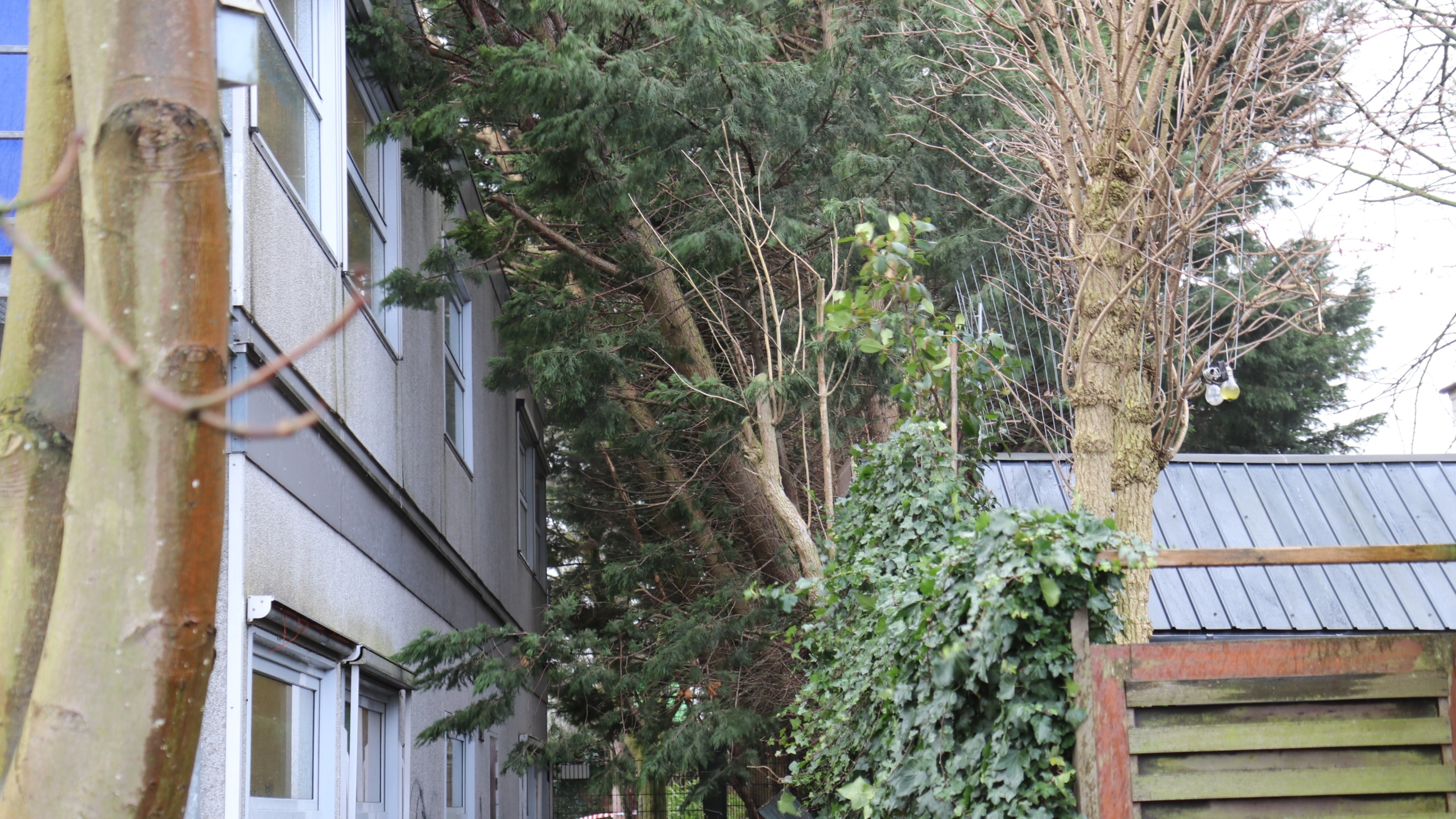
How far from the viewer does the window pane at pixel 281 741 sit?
18.3 feet

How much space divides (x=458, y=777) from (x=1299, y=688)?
9.51 meters

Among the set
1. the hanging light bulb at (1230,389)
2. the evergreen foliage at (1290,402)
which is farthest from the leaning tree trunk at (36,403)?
the evergreen foliage at (1290,402)

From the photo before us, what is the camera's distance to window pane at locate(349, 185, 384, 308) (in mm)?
8281

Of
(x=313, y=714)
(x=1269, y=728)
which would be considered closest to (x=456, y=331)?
(x=313, y=714)

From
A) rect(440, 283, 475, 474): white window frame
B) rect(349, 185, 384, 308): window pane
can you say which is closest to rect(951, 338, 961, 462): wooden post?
rect(349, 185, 384, 308): window pane

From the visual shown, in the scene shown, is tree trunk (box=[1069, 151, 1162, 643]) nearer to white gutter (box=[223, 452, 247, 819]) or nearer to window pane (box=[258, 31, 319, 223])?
white gutter (box=[223, 452, 247, 819])

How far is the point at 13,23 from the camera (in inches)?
195

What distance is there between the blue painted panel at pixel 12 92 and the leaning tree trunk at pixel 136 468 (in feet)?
10.7

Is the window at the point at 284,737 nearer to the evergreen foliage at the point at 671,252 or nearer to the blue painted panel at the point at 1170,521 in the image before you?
the evergreen foliage at the point at 671,252

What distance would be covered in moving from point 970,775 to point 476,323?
1045 cm

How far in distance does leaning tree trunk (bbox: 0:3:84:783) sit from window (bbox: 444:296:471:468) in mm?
9246

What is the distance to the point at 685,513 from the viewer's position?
11914mm

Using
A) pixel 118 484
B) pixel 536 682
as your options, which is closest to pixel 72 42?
pixel 118 484

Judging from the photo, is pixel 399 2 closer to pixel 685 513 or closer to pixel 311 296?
pixel 311 296
